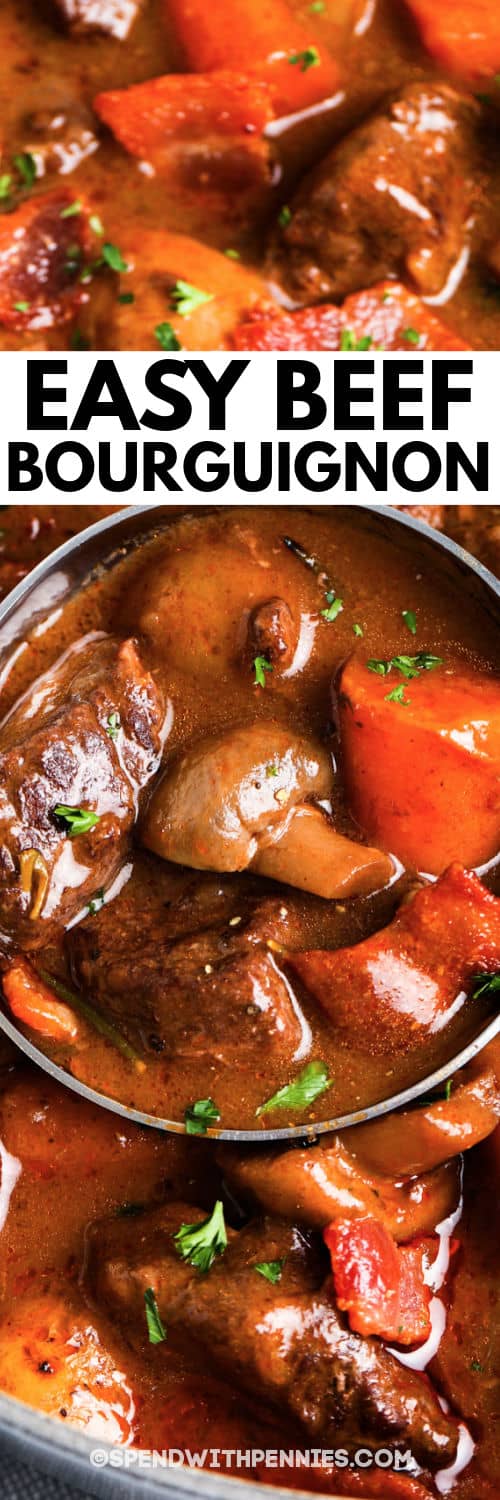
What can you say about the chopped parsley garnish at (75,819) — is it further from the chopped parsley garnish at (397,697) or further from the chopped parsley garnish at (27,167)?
the chopped parsley garnish at (27,167)

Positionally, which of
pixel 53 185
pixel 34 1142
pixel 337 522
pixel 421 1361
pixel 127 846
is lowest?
pixel 421 1361

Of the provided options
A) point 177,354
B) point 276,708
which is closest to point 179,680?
point 276,708

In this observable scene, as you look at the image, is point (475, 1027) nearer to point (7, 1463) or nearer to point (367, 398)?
point (7, 1463)

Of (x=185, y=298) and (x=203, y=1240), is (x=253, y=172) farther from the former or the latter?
(x=203, y=1240)

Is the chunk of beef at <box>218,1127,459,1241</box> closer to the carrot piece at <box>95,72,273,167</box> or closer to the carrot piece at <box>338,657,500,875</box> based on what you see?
the carrot piece at <box>338,657,500,875</box>

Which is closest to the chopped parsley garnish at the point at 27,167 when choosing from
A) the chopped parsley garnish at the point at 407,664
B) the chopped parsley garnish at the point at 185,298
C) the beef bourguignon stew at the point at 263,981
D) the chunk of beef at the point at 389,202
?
the chopped parsley garnish at the point at 185,298

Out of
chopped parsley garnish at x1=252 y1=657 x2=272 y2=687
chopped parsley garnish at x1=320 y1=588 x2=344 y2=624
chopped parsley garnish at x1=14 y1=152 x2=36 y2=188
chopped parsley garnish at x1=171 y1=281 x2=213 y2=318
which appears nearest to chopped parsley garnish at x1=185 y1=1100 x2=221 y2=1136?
chopped parsley garnish at x1=252 y1=657 x2=272 y2=687

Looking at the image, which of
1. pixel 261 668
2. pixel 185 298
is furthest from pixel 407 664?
pixel 185 298
